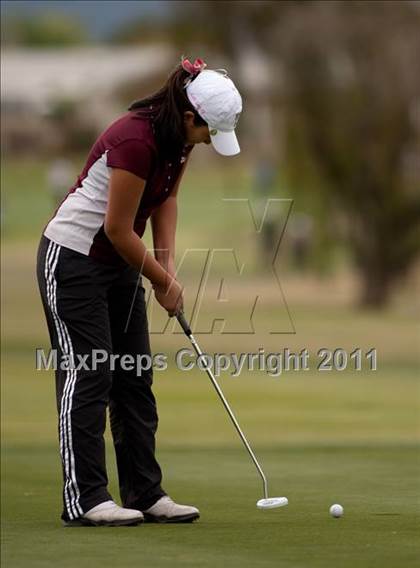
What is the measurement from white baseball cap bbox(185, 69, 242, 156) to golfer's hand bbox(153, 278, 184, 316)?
2.11 ft

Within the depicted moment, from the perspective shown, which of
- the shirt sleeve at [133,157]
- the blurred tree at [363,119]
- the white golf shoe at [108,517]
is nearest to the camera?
Answer: the shirt sleeve at [133,157]

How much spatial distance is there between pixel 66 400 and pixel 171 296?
0.66 metres

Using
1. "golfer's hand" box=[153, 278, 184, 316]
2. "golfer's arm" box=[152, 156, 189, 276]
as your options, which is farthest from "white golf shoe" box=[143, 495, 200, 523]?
"golfer's arm" box=[152, 156, 189, 276]

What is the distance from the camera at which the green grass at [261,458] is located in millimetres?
6871

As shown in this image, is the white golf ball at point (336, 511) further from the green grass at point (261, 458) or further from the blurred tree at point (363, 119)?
the blurred tree at point (363, 119)

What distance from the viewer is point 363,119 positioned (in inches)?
1117

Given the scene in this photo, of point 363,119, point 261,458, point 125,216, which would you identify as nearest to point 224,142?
point 125,216

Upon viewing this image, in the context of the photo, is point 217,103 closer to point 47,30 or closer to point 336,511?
point 336,511

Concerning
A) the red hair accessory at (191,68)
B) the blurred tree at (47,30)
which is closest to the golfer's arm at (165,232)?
the red hair accessory at (191,68)

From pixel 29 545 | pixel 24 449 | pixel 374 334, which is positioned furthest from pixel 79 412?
pixel 374 334

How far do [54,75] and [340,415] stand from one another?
91280 mm

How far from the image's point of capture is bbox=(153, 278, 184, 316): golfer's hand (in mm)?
7781

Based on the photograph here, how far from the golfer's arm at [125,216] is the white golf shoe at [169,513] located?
43.6 inches

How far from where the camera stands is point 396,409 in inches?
586
